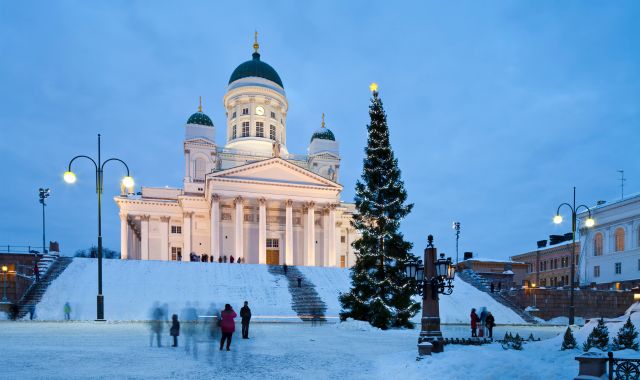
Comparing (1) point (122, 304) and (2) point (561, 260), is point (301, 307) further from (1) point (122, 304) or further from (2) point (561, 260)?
(2) point (561, 260)

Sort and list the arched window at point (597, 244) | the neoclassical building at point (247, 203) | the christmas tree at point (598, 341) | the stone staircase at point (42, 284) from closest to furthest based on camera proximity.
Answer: the christmas tree at point (598, 341)
the stone staircase at point (42, 284)
the neoclassical building at point (247, 203)
the arched window at point (597, 244)

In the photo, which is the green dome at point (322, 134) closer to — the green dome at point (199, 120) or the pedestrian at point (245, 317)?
the green dome at point (199, 120)

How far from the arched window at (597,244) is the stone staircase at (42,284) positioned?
56.0m

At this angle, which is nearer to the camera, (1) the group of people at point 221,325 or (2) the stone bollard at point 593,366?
(2) the stone bollard at point 593,366

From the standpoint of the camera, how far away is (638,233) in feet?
171

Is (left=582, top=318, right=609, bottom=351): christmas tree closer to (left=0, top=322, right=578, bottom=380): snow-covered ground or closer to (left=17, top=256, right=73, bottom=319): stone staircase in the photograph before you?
(left=0, top=322, right=578, bottom=380): snow-covered ground

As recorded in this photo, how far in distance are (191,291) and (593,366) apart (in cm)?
2887

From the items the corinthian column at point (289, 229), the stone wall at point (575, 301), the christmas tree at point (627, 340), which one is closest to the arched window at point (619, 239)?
the stone wall at point (575, 301)

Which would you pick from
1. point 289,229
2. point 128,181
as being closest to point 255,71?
point 289,229

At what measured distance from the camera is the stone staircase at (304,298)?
30.2m

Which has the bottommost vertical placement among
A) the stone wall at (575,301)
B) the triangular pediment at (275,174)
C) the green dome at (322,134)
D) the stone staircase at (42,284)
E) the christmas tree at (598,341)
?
the stone wall at (575,301)

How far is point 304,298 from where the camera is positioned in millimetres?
34219

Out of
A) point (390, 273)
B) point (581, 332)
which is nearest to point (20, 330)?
point (390, 273)

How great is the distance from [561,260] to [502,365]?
7283cm
